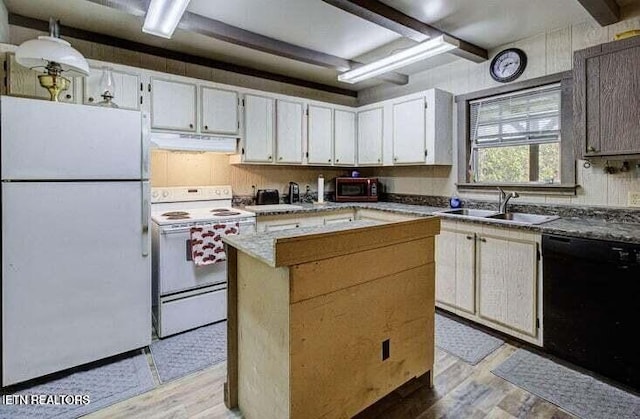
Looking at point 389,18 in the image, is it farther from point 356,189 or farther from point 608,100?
point 356,189

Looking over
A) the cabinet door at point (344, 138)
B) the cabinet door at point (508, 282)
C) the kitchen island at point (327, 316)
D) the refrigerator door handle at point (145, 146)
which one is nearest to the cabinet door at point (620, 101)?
the cabinet door at point (508, 282)

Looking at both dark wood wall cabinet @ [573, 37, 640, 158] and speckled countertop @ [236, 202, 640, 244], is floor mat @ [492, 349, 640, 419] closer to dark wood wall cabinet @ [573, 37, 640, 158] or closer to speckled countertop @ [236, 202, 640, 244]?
speckled countertop @ [236, 202, 640, 244]

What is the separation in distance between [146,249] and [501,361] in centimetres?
253

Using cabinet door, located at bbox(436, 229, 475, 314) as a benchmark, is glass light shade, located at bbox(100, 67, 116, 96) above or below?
above

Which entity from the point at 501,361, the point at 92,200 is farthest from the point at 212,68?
the point at 501,361

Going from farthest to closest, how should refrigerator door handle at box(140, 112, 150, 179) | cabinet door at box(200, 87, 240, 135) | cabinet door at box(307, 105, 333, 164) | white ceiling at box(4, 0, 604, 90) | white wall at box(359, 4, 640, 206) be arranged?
cabinet door at box(307, 105, 333, 164)
cabinet door at box(200, 87, 240, 135)
white wall at box(359, 4, 640, 206)
white ceiling at box(4, 0, 604, 90)
refrigerator door handle at box(140, 112, 150, 179)

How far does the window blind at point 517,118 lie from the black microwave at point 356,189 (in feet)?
4.01

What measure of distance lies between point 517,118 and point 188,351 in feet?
11.3

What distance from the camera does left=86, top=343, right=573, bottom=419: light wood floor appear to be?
177cm

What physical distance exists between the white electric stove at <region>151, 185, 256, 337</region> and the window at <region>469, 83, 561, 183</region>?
7.92 feet

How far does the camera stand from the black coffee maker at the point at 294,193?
4051 mm

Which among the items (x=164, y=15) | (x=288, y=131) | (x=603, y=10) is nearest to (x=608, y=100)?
(x=603, y=10)

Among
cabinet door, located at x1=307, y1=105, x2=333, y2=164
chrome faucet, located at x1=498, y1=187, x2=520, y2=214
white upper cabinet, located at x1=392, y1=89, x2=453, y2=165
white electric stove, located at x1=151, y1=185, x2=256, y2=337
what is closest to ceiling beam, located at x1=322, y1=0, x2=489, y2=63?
white upper cabinet, located at x1=392, y1=89, x2=453, y2=165

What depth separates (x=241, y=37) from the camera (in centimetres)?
279
